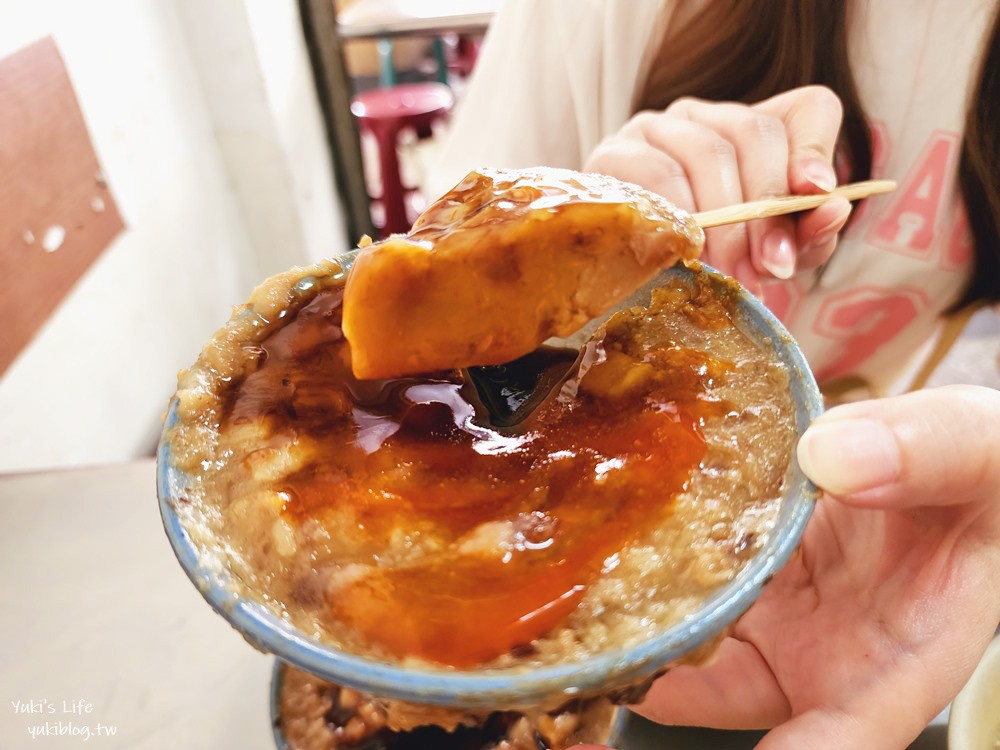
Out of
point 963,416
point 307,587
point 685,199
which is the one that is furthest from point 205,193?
point 963,416

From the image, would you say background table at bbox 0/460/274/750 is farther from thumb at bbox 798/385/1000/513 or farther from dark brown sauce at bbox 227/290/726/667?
thumb at bbox 798/385/1000/513

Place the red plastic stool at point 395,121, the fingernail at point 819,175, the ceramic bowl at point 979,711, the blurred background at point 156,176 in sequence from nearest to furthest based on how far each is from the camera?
the ceramic bowl at point 979,711, the fingernail at point 819,175, the blurred background at point 156,176, the red plastic stool at point 395,121

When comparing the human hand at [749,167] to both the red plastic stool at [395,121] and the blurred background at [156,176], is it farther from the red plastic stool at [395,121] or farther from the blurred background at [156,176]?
the red plastic stool at [395,121]

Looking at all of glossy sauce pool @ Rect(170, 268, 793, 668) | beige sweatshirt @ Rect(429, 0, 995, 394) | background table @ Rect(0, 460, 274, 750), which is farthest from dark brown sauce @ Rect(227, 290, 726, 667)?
beige sweatshirt @ Rect(429, 0, 995, 394)

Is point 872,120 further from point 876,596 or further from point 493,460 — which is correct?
point 493,460

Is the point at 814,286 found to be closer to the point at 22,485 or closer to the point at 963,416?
the point at 963,416

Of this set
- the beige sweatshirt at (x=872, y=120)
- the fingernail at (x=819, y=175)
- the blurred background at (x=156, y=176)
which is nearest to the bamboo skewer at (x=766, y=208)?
the fingernail at (x=819, y=175)

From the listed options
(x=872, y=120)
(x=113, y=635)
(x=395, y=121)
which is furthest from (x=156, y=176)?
(x=872, y=120)
